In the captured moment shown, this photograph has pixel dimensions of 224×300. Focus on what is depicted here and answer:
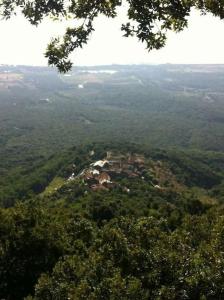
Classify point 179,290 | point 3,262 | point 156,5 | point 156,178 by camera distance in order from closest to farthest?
point 156,5 → point 179,290 → point 3,262 → point 156,178

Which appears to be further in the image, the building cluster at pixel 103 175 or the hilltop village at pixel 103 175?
the building cluster at pixel 103 175

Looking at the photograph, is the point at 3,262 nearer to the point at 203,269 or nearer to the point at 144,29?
the point at 203,269

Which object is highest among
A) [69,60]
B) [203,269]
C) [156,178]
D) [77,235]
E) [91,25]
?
[91,25]

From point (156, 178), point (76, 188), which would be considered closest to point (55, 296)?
point (76, 188)

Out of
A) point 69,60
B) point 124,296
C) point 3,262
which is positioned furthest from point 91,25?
point 3,262

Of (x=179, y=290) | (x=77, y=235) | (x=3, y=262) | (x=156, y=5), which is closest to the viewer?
(x=156, y=5)

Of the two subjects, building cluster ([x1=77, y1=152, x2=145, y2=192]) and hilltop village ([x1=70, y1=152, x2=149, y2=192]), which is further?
building cluster ([x1=77, y1=152, x2=145, y2=192])

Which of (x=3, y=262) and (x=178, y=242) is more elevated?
(x=178, y=242)

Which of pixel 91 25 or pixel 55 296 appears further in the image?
pixel 55 296

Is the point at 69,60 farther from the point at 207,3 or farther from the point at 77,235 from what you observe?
the point at 77,235
